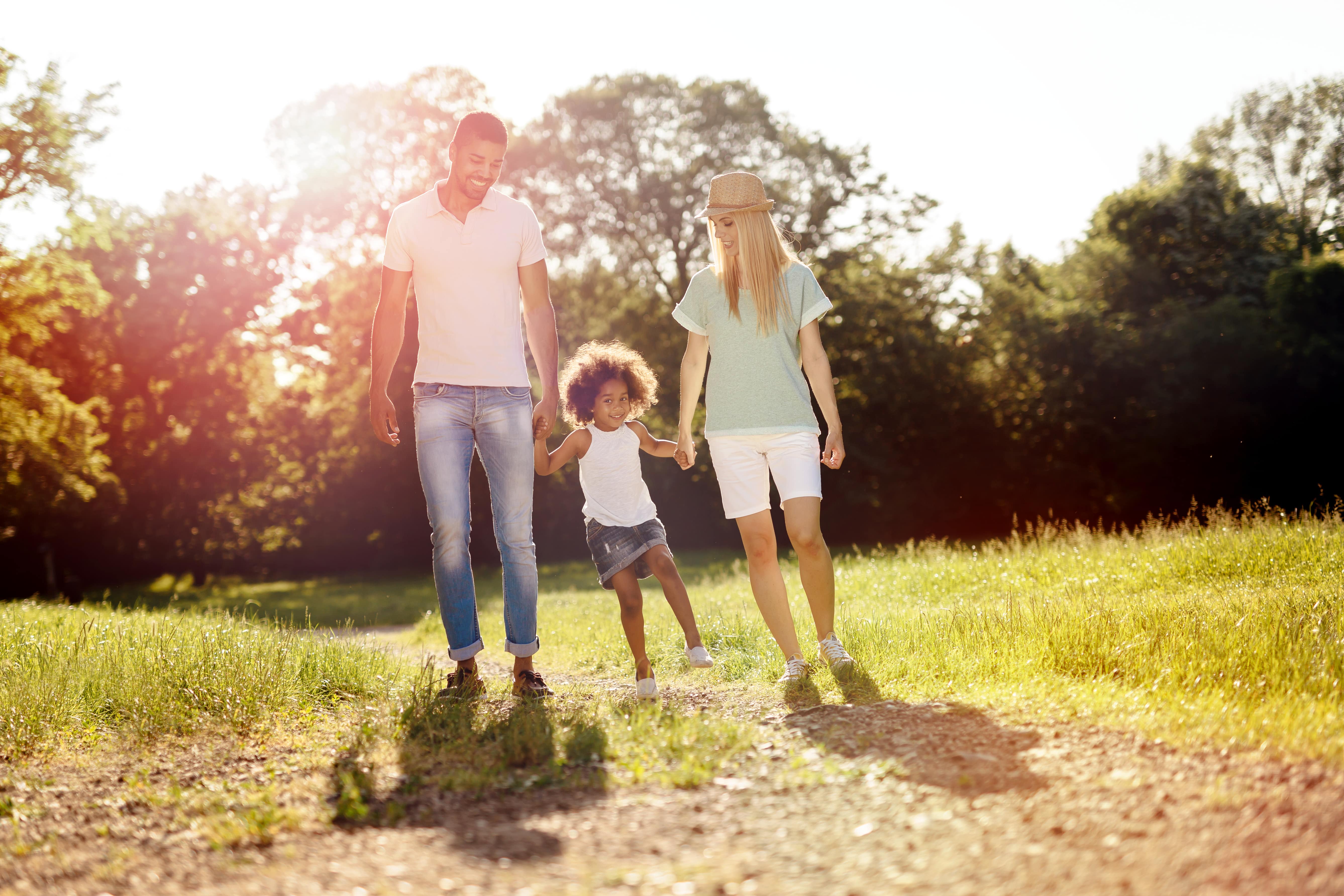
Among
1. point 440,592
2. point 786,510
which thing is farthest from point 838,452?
point 440,592

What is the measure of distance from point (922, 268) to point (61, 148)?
1951cm

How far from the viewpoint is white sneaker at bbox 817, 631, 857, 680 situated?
461 cm

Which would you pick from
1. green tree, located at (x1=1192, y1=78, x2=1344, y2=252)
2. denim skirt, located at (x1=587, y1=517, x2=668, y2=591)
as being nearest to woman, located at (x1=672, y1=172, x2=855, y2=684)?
denim skirt, located at (x1=587, y1=517, x2=668, y2=591)

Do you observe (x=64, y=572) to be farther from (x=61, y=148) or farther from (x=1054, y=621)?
(x=1054, y=621)

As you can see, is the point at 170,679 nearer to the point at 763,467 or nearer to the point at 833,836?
the point at 763,467

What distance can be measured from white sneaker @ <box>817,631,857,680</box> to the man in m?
1.31

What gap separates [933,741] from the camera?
3.38 m

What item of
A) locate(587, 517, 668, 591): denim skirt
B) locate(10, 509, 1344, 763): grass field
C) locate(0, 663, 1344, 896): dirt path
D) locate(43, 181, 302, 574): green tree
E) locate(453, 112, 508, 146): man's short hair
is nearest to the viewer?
locate(0, 663, 1344, 896): dirt path

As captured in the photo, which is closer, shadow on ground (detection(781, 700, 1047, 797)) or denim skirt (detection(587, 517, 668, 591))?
shadow on ground (detection(781, 700, 1047, 797))

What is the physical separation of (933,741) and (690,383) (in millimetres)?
2234

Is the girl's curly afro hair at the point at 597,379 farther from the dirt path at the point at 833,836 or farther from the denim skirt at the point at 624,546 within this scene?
the dirt path at the point at 833,836

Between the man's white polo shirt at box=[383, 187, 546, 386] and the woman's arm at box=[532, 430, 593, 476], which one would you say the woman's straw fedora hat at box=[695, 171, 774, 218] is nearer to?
the man's white polo shirt at box=[383, 187, 546, 386]

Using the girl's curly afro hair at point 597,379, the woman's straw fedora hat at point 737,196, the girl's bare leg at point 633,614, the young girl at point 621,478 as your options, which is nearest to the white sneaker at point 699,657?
the young girl at point 621,478

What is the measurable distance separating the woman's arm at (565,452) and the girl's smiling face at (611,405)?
0.09m
